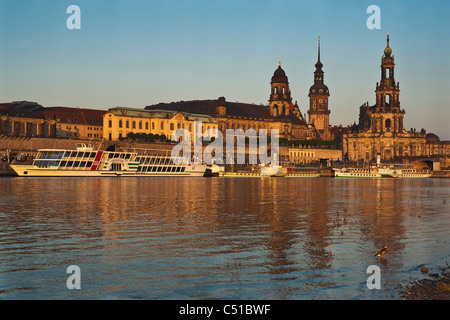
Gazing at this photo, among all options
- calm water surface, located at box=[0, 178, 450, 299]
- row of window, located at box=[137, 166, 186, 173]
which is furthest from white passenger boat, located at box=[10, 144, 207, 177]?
calm water surface, located at box=[0, 178, 450, 299]

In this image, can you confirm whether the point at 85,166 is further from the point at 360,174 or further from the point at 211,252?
the point at 211,252

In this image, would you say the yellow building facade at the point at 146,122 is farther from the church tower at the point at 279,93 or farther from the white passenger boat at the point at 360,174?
the white passenger boat at the point at 360,174

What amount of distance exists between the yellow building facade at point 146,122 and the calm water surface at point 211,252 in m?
115

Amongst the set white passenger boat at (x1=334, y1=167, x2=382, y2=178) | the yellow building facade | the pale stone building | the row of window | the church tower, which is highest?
the church tower

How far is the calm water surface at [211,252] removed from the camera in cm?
1688

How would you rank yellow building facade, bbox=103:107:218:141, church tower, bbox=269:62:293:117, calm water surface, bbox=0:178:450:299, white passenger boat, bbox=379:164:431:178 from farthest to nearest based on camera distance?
1. church tower, bbox=269:62:293:117
2. yellow building facade, bbox=103:107:218:141
3. white passenger boat, bbox=379:164:431:178
4. calm water surface, bbox=0:178:450:299

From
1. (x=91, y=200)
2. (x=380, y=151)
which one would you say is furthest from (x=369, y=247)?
(x=380, y=151)

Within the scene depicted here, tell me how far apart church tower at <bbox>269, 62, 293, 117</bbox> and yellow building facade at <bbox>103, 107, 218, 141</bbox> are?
30.4 m

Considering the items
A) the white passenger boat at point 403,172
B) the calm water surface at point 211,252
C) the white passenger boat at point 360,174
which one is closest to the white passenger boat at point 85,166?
the white passenger boat at point 360,174

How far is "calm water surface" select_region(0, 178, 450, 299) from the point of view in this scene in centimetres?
1688

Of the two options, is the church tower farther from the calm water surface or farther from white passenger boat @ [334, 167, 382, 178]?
the calm water surface

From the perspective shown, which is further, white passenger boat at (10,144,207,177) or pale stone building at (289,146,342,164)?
pale stone building at (289,146,342,164)
